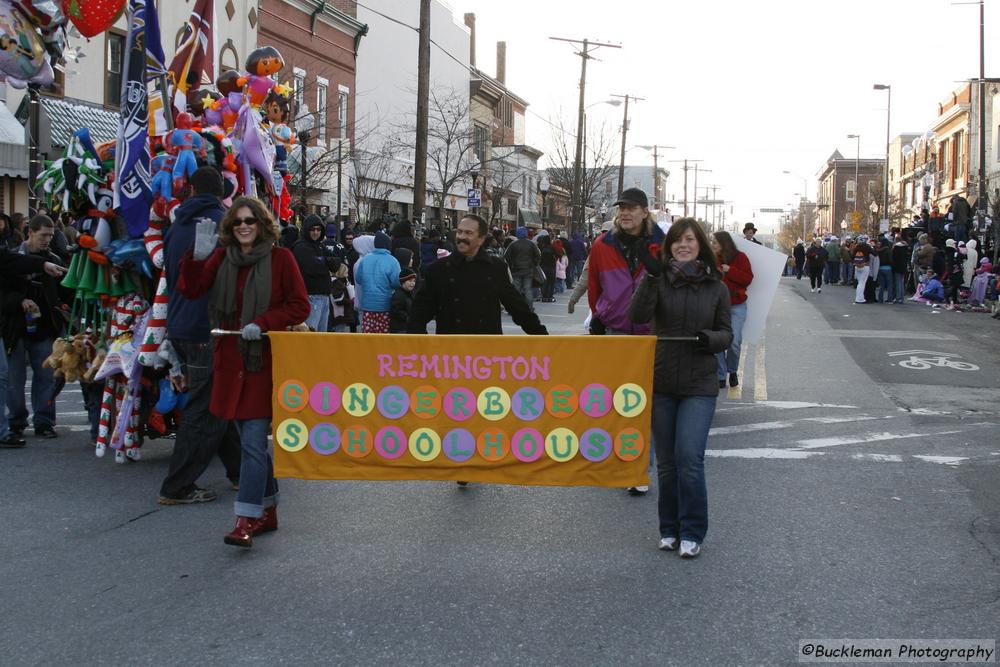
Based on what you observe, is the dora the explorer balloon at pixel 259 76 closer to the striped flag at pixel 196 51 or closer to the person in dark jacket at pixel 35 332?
the striped flag at pixel 196 51

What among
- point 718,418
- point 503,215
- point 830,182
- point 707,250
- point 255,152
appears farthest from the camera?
point 830,182

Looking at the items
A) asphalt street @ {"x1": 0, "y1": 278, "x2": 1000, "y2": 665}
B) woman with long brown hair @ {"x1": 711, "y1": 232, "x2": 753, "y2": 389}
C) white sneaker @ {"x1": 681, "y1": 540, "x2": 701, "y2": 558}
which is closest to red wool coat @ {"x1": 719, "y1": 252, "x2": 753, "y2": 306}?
woman with long brown hair @ {"x1": 711, "y1": 232, "x2": 753, "y2": 389}

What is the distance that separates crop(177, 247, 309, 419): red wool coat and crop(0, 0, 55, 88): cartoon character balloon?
384 centimetres

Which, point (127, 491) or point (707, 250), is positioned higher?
point (707, 250)

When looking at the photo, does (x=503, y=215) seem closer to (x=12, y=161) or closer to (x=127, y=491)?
(x=12, y=161)

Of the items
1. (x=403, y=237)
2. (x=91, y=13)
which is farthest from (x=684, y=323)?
(x=403, y=237)

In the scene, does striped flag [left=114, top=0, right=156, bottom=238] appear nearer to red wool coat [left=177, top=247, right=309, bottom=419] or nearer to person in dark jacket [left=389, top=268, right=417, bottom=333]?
red wool coat [left=177, top=247, right=309, bottom=419]

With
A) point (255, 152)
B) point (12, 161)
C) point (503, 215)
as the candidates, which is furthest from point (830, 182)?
point (255, 152)

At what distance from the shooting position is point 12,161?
68.0 feet

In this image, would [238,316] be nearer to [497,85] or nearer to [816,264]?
[816,264]

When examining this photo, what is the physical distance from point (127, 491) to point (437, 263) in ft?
8.39

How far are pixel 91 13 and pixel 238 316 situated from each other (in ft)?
16.0

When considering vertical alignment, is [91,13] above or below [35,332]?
above

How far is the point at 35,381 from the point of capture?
8.72m
